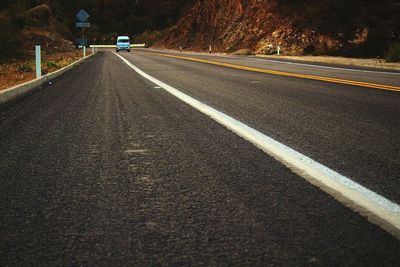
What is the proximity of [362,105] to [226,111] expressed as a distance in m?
2.07

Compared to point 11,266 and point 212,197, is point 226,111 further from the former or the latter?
point 11,266

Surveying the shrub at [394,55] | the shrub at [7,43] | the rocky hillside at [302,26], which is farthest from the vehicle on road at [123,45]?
the shrub at [394,55]

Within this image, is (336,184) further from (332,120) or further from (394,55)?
(394,55)

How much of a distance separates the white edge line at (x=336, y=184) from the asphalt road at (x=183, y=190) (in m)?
0.07

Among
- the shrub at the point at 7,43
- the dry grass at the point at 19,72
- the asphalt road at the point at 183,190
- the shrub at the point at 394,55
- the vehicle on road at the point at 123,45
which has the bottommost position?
the asphalt road at the point at 183,190

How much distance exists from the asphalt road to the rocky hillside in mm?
23679

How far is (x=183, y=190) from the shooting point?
8.57ft

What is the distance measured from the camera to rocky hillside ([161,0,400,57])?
86.6 ft

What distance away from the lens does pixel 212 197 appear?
8.11 ft

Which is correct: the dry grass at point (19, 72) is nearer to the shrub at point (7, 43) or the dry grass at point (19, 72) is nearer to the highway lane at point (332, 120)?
the highway lane at point (332, 120)

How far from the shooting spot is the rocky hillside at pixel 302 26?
1039 inches

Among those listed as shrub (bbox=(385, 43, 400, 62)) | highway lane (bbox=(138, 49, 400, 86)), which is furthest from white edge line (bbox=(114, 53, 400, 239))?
shrub (bbox=(385, 43, 400, 62))

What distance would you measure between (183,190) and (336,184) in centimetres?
92

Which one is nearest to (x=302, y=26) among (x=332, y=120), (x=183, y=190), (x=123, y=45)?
(x=123, y=45)
